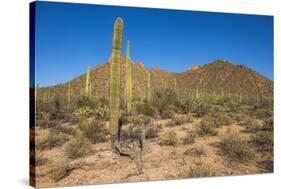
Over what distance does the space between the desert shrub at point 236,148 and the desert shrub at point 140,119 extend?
2287 millimetres

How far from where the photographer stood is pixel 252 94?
1703 centimetres

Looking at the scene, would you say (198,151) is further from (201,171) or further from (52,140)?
(52,140)

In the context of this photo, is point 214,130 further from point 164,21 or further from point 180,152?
point 164,21

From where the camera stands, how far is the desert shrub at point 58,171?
1391 centimetres

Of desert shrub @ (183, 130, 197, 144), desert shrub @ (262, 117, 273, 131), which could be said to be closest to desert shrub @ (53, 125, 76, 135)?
desert shrub @ (183, 130, 197, 144)

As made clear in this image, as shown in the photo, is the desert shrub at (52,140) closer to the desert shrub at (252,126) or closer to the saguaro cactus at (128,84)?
the saguaro cactus at (128,84)

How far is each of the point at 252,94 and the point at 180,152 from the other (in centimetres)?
304

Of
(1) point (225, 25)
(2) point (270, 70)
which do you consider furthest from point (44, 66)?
(2) point (270, 70)

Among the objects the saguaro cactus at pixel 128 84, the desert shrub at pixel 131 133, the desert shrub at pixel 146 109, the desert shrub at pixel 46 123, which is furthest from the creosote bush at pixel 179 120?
the desert shrub at pixel 46 123

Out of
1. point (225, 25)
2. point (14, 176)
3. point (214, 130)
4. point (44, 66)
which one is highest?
point (225, 25)

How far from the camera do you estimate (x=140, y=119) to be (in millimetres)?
15250

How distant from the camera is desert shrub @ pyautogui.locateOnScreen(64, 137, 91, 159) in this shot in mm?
14250

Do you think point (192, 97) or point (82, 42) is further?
point (192, 97)

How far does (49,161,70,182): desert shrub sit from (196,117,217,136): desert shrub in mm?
3827
